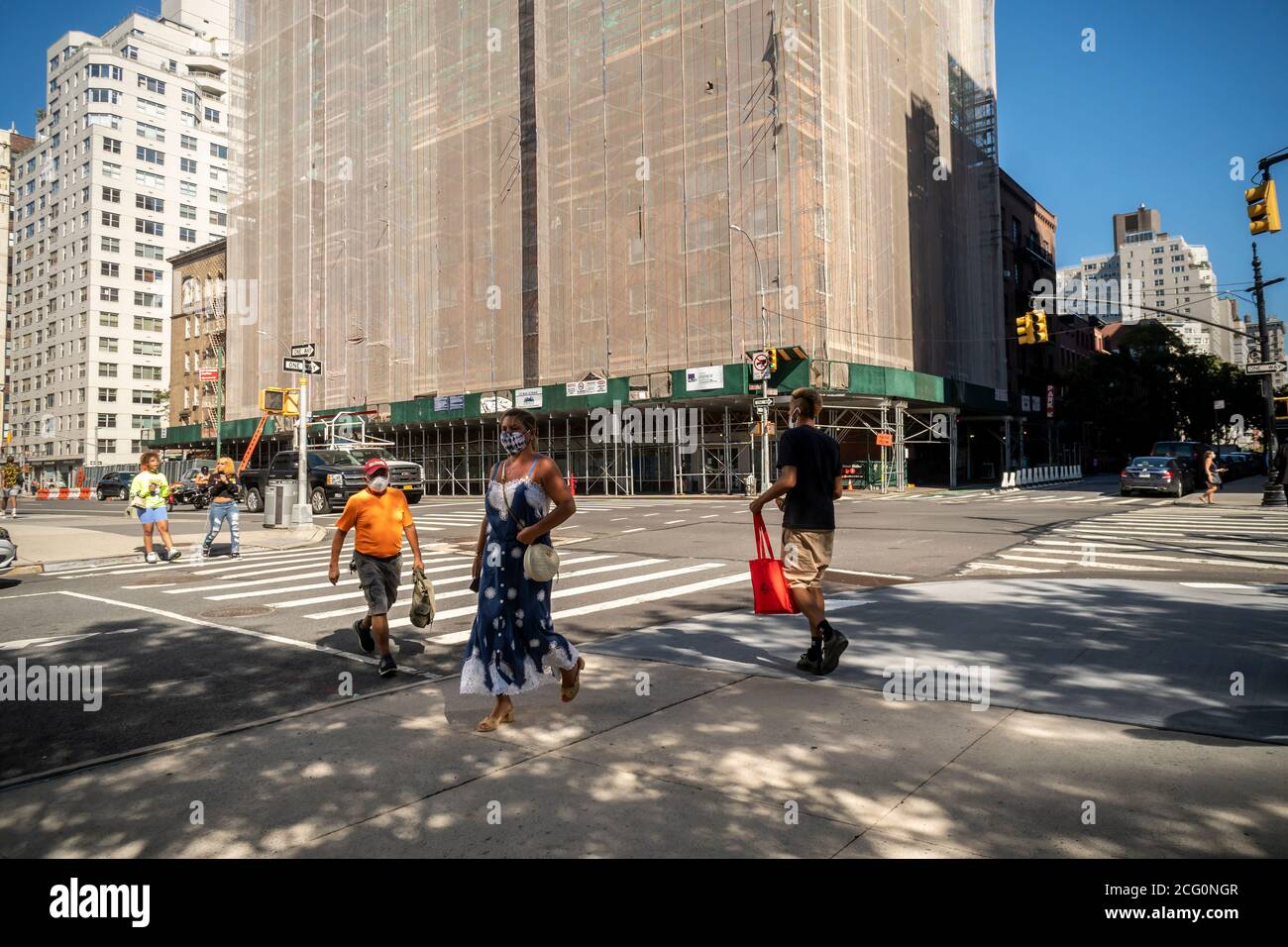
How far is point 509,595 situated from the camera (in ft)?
15.5

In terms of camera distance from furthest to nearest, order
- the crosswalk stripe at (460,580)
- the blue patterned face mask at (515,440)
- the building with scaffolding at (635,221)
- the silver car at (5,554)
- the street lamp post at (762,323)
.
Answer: the building with scaffolding at (635,221) → the street lamp post at (762,323) → the silver car at (5,554) → the crosswalk stripe at (460,580) → the blue patterned face mask at (515,440)

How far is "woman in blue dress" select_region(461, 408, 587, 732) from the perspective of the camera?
4684 mm

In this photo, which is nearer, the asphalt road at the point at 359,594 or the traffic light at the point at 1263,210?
the asphalt road at the point at 359,594

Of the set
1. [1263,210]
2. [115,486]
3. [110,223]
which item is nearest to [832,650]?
[1263,210]

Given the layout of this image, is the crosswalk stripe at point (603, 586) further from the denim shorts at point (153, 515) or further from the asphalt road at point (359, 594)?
the denim shorts at point (153, 515)

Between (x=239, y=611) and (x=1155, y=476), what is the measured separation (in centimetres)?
2843

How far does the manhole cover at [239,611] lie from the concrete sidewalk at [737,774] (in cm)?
417

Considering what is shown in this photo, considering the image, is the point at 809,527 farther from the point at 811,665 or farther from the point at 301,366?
the point at 301,366

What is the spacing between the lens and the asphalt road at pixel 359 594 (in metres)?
5.36

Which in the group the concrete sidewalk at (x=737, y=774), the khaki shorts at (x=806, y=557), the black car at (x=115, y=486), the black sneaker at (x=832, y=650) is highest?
the black car at (x=115, y=486)

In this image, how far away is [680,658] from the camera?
6.32m

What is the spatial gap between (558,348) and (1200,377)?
54.2m

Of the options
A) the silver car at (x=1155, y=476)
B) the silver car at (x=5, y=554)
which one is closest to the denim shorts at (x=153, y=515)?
the silver car at (x=5, y=554)
